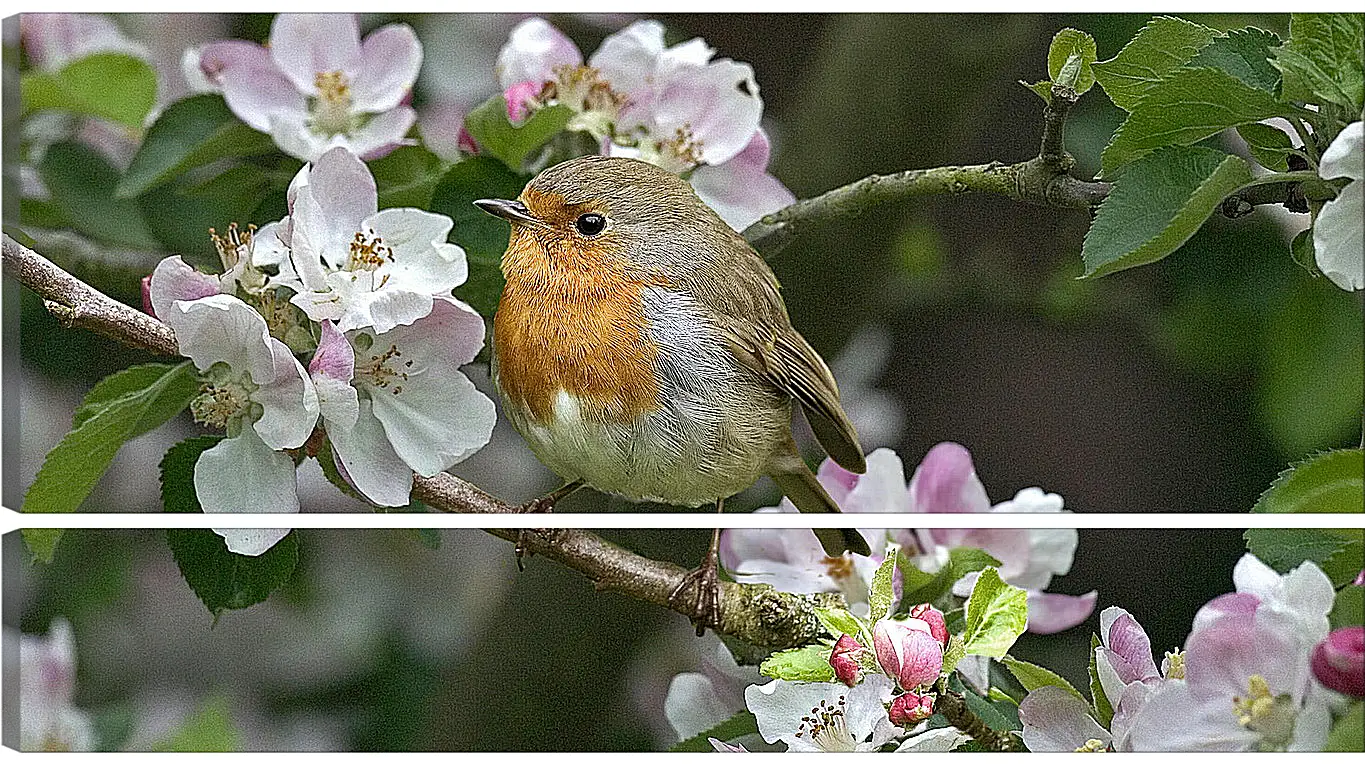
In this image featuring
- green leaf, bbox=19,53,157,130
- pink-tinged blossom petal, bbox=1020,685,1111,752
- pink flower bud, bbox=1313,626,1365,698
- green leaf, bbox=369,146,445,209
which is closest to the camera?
pink flower bud, bbox=1313,626,1365,698

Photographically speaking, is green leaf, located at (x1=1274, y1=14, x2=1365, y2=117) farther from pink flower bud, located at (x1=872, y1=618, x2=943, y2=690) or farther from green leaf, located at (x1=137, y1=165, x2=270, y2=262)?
green leaf, located at (x1=137, y1=165, x2=270, y2=262)

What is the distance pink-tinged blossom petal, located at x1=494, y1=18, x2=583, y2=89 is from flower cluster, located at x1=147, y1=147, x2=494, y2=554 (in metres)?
0.13

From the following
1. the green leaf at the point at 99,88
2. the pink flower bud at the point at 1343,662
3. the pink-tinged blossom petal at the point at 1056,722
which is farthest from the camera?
the green leaf at the point at 99,88

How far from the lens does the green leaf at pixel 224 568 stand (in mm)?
540

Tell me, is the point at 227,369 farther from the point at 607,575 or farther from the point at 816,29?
the point at 816,29

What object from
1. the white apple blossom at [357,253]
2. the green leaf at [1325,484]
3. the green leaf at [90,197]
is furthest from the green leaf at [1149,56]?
the green leaf at [90,197]

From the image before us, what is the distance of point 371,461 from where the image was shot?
52 centimetres

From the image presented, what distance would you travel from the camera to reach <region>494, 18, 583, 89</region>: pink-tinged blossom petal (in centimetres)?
63

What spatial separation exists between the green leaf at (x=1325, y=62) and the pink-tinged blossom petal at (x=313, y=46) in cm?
40

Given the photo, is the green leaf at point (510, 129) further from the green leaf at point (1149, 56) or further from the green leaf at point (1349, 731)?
the green leaf at point (1349, 731)

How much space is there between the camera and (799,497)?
1.87ft

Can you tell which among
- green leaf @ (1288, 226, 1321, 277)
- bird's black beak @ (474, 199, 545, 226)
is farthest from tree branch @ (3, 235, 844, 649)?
green leaf @ (1288, 226, 1321, 277)

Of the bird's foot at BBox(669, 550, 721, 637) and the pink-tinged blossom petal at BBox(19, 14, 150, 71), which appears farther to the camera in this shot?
the pink-tinged blossom petal at BBox(19, 14, 150, 71)

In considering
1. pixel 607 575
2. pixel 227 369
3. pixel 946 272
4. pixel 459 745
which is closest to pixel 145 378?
pixel 227 369
